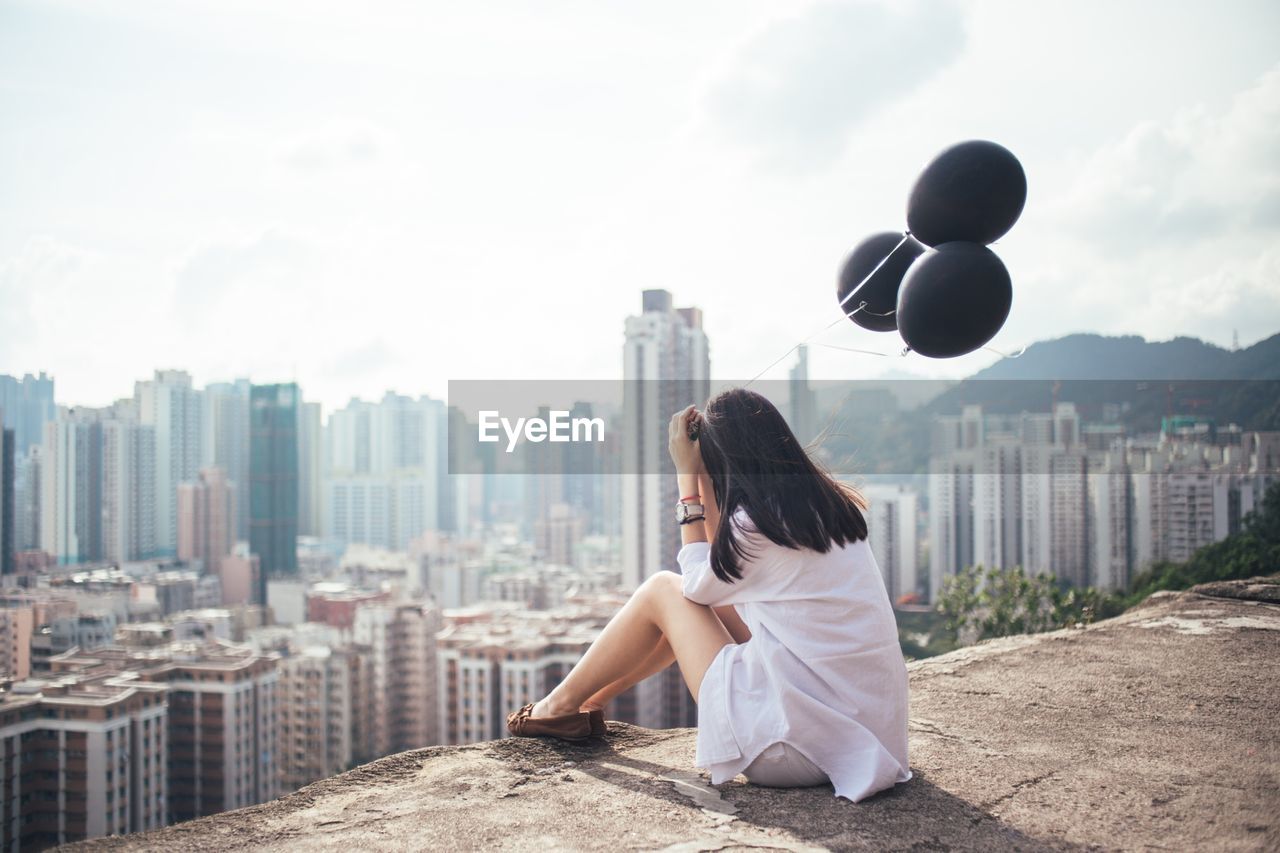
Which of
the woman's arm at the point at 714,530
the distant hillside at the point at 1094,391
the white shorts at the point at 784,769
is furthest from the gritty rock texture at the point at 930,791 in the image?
the distant hillside at the point at 1094,391

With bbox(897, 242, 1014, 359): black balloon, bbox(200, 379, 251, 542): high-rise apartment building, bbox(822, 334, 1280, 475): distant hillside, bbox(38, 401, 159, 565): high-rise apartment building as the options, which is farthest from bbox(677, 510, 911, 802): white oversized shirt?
bbox(200, 379, 251, 542): high-rise apartment building

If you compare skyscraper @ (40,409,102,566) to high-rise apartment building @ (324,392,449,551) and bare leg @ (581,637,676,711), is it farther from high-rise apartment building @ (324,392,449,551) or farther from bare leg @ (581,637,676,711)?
bare leg @ (581,637,676,711)

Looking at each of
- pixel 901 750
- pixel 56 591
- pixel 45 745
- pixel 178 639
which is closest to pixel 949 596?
pixel 901 750

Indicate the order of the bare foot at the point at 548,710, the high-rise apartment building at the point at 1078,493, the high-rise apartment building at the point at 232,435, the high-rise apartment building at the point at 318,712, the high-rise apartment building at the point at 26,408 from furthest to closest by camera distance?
the high-rise apartment building at the point at 232,435
the high-rise apartment building at the point at 318,712
the high-rise apartment building at the point at 26,408
the high-rise apartment building at the point at 1078,493
the bare foot at the point at 548,710

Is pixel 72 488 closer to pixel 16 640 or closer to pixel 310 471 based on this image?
pixel 16 640

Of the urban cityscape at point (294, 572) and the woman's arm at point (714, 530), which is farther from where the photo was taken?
the urban cityscape at point (294, 572)

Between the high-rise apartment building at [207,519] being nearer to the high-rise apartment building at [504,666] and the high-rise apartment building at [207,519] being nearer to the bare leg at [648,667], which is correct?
the high-rise apartment building at [504,666]
